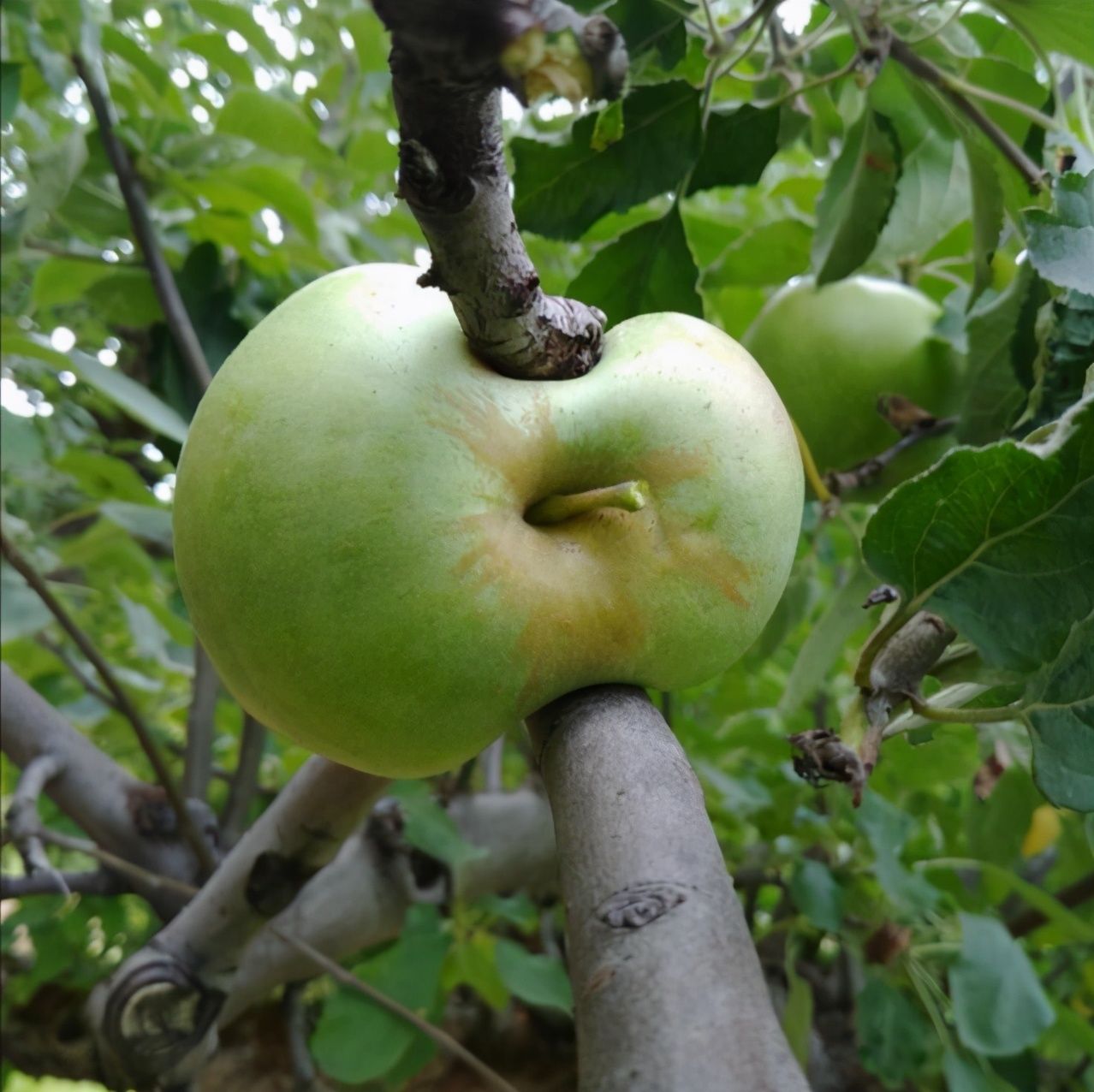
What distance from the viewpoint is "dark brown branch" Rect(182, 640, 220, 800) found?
0.96 metres

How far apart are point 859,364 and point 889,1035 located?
24.1 inches

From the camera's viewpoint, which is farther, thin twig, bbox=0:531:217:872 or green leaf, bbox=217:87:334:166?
green leaf, bbox=217:87:334:166

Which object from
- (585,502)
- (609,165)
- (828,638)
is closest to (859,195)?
(609,165)

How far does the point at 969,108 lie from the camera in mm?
652

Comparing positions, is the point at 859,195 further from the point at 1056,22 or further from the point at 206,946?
the point at 206,946

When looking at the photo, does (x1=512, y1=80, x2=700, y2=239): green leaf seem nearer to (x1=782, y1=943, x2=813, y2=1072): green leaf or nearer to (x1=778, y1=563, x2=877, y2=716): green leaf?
(x1=778, y1=563, x2=877, y2=716): green leaf

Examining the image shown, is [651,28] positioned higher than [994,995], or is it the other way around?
[651,28]

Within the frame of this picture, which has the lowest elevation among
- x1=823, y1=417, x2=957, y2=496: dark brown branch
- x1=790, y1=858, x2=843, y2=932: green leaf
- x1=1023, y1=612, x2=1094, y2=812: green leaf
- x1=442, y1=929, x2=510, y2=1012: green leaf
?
x1=442, y1=929, x2=510, y2=1012: green leaf

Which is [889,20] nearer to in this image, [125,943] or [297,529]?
[297,529]

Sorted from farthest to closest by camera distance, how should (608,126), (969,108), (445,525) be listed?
(969,108) < (608,126) < (445,525)

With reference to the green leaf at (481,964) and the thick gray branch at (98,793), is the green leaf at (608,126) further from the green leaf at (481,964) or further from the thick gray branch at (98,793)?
the green leaf at (481,964)

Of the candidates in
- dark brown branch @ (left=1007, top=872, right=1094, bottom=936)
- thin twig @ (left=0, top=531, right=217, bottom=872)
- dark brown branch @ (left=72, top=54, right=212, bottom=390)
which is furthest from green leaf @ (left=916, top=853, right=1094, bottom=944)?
dark brown branch @ (left=72, top=54, right=212, bottom=390)

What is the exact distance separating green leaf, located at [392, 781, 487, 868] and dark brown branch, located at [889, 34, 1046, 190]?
66 cm

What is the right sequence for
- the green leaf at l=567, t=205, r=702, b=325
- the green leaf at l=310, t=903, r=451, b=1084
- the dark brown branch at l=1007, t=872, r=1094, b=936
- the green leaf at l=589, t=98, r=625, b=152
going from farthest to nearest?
1. the dark brown branch at l=1007, t=872, r=1094, b=936
2. the green leaf at l=310, t=903, r=451, b=1084
3. the green leaf at l=567, t=205, r=702, b=325
4. the green leaf at l=589, t=98, r=625, b=152
